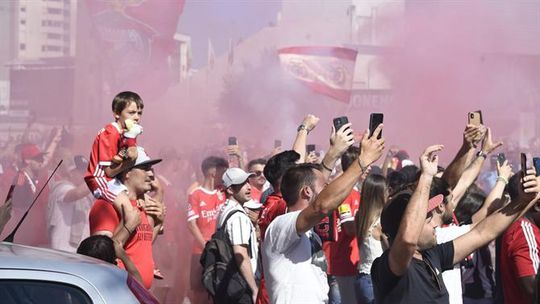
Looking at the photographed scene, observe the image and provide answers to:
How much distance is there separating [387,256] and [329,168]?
4.10ft

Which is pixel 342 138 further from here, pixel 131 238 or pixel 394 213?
pixel 131 238

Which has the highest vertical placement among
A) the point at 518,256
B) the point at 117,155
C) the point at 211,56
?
the point at 211,56

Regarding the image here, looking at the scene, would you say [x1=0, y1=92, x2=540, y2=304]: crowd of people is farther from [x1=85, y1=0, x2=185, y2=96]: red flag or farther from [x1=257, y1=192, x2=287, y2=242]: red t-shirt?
[x1=85, y1=0, x2=185, y2=96]: red flag

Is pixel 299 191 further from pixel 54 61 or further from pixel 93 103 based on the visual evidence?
pixel 54 61

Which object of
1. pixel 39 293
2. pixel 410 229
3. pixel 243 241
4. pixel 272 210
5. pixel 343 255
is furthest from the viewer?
pixel 343 255

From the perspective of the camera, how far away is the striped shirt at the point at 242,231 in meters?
6.57

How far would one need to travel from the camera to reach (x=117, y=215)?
17.7 ft

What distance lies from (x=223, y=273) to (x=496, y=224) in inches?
99.5

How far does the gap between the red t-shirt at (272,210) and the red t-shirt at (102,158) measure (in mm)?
929

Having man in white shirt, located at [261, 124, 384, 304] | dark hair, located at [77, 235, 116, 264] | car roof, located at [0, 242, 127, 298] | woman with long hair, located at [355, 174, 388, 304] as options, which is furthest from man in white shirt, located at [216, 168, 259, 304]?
car roof, located at [0, 242, 127, 298]

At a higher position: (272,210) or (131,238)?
(272,210)

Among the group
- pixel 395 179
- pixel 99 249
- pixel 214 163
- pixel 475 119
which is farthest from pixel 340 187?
pixel 214 163

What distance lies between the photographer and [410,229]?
4070 mm

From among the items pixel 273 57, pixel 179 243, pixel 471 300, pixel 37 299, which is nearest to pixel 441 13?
pixel 273 57
